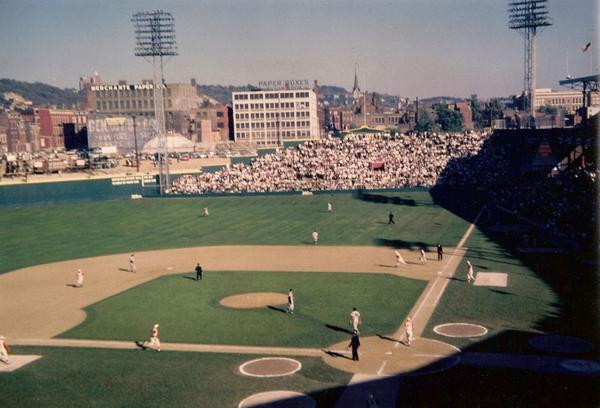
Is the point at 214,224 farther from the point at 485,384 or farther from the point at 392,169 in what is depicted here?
the point at 485,384

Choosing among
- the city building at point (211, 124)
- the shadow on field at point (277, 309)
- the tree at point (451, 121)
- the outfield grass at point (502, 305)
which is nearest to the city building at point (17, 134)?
the city building at point (211, 124)

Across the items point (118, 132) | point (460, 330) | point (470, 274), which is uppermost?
point (118, 132)

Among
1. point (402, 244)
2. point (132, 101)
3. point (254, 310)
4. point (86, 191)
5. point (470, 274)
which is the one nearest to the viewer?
point (254, 310)

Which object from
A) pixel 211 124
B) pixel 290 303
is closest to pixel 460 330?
pixel 290 303

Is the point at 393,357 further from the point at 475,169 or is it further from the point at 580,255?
the point at 475,169

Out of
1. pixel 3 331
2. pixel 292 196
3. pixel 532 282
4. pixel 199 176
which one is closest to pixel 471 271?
pixel 532 282

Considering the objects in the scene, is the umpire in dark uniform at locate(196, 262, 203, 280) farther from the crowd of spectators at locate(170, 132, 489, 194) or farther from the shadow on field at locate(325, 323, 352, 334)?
the crowd of spectators at locate(170, 132, 489, 194)
